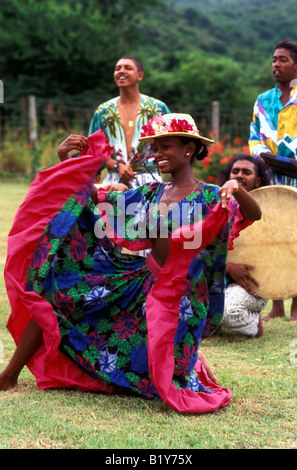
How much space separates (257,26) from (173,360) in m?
46.4

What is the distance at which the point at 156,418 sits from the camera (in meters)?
3.29

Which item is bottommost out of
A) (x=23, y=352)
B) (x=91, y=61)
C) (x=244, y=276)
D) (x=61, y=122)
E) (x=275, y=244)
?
(x=23, y=352)

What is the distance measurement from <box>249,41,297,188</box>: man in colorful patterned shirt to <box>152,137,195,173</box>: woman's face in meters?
1.87

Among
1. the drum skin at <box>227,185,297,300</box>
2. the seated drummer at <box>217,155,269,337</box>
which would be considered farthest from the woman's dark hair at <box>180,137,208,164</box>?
the seated drummer at <box>217,155,269,337</box>

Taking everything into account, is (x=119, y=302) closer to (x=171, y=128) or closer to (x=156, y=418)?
(x=156, y=418)

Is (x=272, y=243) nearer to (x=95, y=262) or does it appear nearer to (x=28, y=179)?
(x=95, y=262)

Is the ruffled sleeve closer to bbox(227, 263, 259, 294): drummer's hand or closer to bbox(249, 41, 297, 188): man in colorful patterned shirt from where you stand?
bbox(227, 263, 259, 294): drummer's hand

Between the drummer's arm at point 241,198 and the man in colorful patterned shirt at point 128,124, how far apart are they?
2.33 meters

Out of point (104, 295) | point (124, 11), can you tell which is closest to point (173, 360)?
point (104, 295)

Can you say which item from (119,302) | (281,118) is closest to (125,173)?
(281,118)

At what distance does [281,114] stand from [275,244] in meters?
1.35

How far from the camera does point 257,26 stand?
153ft

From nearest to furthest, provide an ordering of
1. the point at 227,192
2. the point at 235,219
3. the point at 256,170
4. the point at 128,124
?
the point at 227,192 < the point at 235,219 < the point at 256,170 < the point at 128,124
